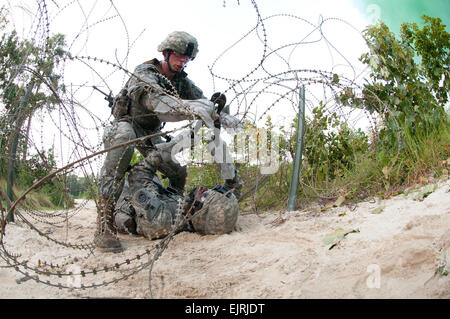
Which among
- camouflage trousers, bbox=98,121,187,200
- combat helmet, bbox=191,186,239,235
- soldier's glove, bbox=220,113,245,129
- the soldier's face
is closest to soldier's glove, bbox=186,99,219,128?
Result: soldier's glove, bbox=220,113,245,129

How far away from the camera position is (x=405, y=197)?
8.94 ft

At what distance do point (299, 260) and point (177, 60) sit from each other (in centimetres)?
233

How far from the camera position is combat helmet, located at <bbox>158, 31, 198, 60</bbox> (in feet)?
11.1

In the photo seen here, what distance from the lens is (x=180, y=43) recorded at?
337cm

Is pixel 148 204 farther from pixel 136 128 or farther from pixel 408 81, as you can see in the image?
pixel 408 81

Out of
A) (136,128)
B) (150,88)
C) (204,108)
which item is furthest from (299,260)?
(136,128)

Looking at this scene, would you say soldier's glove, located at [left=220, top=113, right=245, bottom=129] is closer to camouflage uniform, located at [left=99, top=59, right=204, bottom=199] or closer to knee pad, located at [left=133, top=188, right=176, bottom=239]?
camouflage uniform, located at [left=99, top=59, right=204, bottom=199]

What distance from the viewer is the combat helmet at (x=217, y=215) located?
9.62 feet

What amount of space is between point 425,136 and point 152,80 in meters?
2.63

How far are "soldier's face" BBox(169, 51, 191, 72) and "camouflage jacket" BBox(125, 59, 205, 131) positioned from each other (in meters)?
0.14

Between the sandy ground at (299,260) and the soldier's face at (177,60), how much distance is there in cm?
166

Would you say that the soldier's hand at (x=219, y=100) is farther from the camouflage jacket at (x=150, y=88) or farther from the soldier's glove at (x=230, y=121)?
the camouflage jacket at (x=150, y=88)
